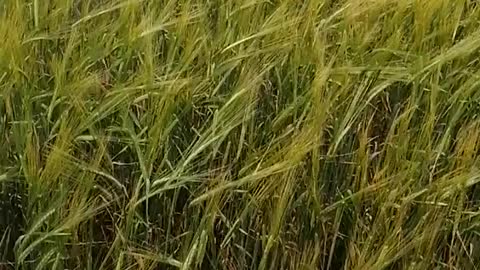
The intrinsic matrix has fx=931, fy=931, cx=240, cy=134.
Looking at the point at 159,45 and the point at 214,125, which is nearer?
the point at 214,125

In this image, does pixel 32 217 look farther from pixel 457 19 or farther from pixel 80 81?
pixel 457 19

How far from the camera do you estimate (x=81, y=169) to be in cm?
89

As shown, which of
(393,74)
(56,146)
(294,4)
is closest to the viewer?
(56,146)

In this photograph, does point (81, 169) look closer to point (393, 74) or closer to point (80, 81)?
point (80, 81)

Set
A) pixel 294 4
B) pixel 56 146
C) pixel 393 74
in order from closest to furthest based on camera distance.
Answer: pixel 56 146 < pixel 393 74 < pixel 294 4

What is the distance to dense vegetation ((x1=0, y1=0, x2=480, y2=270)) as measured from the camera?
880 millimetres

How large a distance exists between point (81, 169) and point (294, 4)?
343mm

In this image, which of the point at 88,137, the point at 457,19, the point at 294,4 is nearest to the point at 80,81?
the point at 88,137

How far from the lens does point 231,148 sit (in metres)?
0.93

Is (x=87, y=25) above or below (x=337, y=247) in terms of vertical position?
above

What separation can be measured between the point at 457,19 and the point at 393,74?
0.14 metres

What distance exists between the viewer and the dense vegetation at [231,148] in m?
0.88

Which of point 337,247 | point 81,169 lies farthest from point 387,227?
point 81,169

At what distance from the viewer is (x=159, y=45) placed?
1.03 metres
